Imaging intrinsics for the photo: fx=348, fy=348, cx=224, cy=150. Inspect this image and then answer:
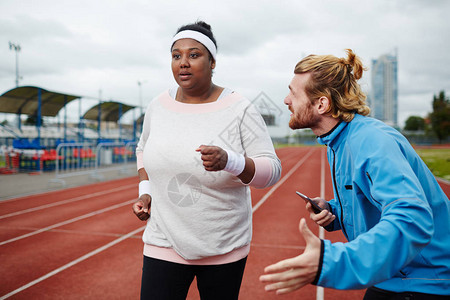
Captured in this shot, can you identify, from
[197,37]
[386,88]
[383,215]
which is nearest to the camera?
[383,215]

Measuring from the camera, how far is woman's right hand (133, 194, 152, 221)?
74.5 inches

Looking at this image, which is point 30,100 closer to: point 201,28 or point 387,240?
point 201,28

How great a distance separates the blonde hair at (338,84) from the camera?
4.71 feet

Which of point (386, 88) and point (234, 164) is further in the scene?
point (386, 88)

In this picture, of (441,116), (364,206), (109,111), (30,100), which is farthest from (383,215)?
(441,116)

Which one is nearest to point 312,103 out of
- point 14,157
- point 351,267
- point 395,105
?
point 351,267

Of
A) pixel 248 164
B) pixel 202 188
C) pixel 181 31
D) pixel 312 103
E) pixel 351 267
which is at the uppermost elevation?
pixel 181 31

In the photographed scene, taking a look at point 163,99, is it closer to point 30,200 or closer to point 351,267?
point 351,267

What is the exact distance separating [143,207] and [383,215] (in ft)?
4.19

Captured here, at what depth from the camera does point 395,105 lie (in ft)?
322

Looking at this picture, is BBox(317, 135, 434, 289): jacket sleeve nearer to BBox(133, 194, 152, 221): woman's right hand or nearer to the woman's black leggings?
the woman's black leggings

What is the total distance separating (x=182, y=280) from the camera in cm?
174

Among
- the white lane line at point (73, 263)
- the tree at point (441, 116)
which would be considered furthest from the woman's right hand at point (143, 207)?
the tree at point (441, 116)

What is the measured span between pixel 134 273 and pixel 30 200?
6.33m
